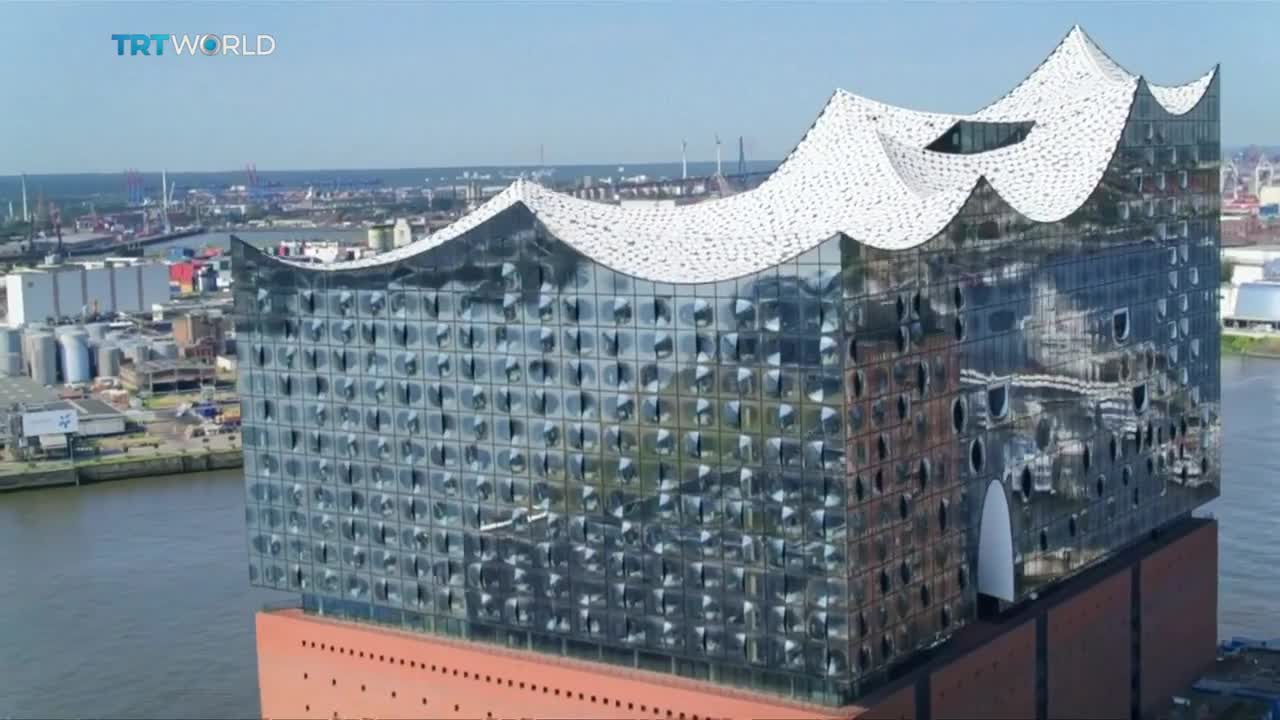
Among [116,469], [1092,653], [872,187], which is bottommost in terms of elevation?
[116,469]

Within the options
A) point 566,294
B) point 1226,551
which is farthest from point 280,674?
point 1226,551

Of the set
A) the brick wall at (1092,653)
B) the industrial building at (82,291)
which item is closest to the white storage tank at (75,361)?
the industrial building at (82,291)

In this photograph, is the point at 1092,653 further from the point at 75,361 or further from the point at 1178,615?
the point at 75,361

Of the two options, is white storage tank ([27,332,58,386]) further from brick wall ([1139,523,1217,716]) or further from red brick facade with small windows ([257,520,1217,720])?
brick wall ([1139,523,1217,716])

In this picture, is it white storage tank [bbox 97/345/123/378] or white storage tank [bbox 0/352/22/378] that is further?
white storage tank [bbox 0/352/22/378]

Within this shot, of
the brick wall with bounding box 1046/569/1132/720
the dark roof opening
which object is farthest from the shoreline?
the brick wall with bounding box 1046/569/1132/720

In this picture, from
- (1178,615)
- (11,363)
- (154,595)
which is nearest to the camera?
(1178,615)

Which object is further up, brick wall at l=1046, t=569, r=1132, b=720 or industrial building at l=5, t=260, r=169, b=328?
industrial building at l=5, t=260, r=169, b=328

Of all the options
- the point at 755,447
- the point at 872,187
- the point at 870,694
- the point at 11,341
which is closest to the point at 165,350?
the point at 11,341
